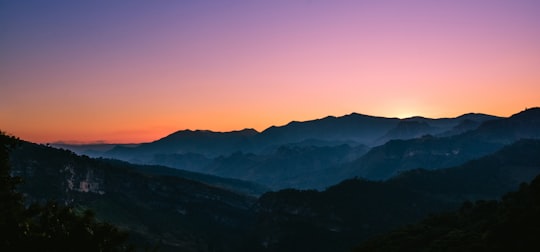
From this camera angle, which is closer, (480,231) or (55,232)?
(55,232)

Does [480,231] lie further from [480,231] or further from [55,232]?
[55,232]

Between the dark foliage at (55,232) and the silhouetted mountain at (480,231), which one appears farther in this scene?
the silhouetted mountain at (480,231)

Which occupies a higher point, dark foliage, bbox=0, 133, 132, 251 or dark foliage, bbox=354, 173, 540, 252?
dark foliage, bbox=0, 133, 132, 251

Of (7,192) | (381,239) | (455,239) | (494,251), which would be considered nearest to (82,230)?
(7,192)

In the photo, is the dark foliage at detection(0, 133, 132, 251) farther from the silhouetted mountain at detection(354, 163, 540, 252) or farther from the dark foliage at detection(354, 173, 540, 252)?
the dark foliage at detection(354, 173, 540, 252)

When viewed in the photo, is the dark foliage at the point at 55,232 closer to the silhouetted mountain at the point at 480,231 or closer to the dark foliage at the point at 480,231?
the silhouetted mountain at the point at 480,231

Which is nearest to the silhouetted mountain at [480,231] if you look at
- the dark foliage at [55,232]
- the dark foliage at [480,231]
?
the dark foliage at [480,231]

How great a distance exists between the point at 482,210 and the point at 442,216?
45.6ft

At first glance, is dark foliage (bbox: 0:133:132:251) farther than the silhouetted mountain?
No

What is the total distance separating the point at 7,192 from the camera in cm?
5753

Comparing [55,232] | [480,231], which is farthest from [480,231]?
[55,232]

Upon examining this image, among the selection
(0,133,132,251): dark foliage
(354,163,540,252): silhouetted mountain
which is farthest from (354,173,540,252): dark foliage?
(0,133,132,251): dark foliage

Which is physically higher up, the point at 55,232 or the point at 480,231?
the point at 55,232

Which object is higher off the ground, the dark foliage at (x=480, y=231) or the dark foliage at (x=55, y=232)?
the dark foliage at (x=55, y=232)
